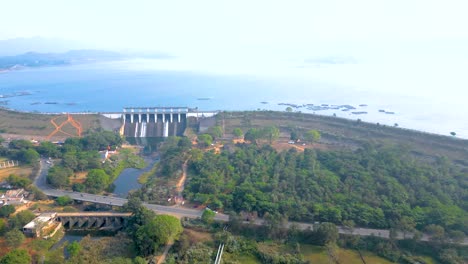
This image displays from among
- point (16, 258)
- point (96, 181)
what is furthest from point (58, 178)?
point (16, 258)

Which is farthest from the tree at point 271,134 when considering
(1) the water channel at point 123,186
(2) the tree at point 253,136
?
(1) the water channel at point 123,186

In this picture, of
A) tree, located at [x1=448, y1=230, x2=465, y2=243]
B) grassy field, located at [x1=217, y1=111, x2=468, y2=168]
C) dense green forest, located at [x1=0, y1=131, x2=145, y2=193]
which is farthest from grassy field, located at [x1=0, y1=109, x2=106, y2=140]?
tree, located at [x1=448, y1=230, x2=465, y2=243]

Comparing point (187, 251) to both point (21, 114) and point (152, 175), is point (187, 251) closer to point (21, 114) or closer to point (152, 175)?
point (152, 175)

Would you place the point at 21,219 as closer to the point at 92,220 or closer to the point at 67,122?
the point at 92,220

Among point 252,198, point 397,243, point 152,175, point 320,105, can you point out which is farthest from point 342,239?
point 320,105

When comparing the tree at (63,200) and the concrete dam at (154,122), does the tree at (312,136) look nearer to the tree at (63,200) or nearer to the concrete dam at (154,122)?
the concrete dam at (154,122)

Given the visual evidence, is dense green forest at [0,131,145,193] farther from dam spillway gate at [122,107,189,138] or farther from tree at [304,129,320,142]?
tree at [304,129,320,142]

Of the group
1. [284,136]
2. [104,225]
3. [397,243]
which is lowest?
[104,225]
